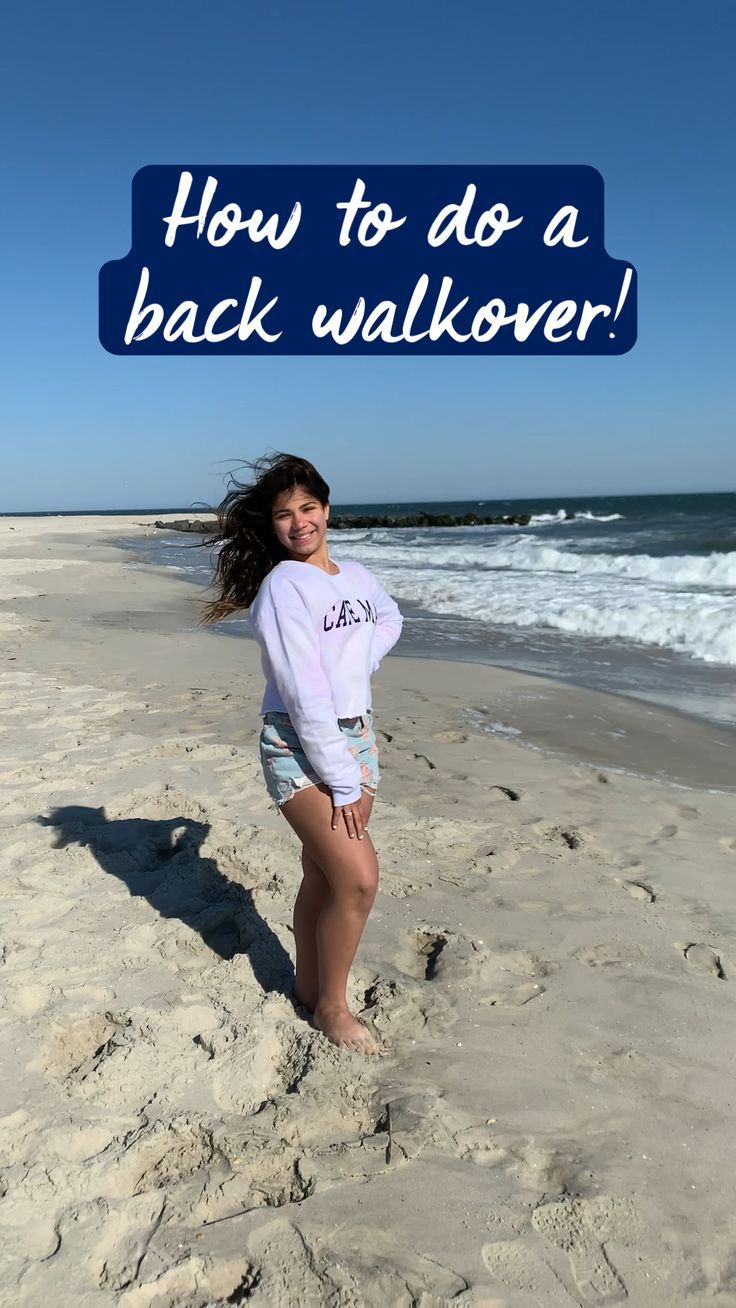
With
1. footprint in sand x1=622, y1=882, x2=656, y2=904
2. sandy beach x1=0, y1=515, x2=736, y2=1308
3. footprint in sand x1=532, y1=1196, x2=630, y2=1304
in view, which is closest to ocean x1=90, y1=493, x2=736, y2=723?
sandy beach x1=0, y1=515, x2=736, y2=1308

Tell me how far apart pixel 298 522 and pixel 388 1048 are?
1.73m

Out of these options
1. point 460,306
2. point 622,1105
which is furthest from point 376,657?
point 460,306

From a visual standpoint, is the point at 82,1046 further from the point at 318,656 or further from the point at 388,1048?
the point at 318,656

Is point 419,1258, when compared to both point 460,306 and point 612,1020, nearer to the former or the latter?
point 612,1020

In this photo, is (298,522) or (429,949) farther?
(429,949)

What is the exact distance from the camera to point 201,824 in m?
4.49

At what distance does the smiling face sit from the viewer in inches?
108

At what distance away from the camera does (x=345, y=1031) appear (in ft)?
8.99

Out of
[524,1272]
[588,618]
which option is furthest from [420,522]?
[524,1272]

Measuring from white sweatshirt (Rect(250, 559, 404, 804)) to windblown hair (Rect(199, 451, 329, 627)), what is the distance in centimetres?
27

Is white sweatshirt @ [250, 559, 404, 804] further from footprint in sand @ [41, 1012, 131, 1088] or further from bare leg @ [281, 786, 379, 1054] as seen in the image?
footprint in sand @ [41, 1012, 131, 1088]

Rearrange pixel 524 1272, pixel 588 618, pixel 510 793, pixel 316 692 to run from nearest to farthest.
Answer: pixel 524 1272 < pixel 316 692 < pixel 510 793 < pixel 588 618

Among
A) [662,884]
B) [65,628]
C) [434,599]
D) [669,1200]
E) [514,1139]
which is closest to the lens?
[669,1200]

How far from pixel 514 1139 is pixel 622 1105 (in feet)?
1.22
